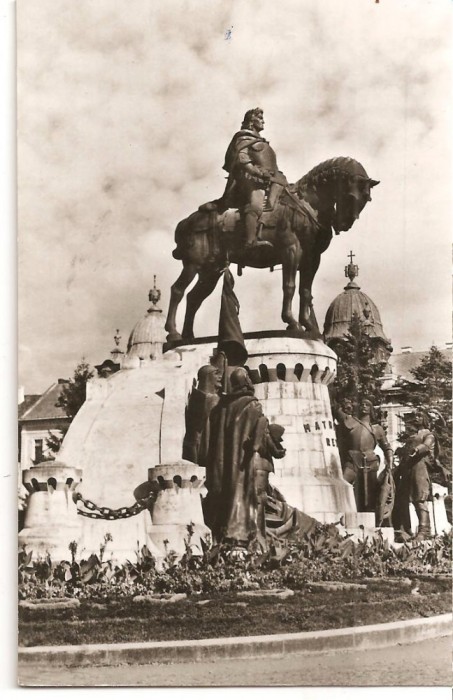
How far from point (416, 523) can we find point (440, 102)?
154 inches

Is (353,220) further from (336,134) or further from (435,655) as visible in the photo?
(435,655)

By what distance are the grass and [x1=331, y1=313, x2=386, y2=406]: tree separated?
2081 mm

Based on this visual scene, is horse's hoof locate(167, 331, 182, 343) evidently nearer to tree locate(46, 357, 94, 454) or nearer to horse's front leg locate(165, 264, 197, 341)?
horse's front leg locate(165, 264, 197, 341)

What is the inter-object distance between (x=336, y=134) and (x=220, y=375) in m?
2.47

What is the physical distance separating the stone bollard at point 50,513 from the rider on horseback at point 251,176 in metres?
2.84

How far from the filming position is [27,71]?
12.0m

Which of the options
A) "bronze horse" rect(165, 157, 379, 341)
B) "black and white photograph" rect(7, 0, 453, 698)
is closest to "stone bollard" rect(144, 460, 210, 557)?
"black and white photograph" rect(7, 0, 453, 698)

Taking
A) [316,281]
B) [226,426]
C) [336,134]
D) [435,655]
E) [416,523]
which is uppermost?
[336,134]

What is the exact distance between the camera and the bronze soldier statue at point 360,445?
1287 cm

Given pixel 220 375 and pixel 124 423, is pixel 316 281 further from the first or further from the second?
pixel 124 423

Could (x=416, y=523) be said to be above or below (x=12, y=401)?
below

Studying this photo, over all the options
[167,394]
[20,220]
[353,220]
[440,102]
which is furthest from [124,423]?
[440,102]

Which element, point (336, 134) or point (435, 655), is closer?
point (435, 655)

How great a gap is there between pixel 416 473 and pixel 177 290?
2.91 metres
